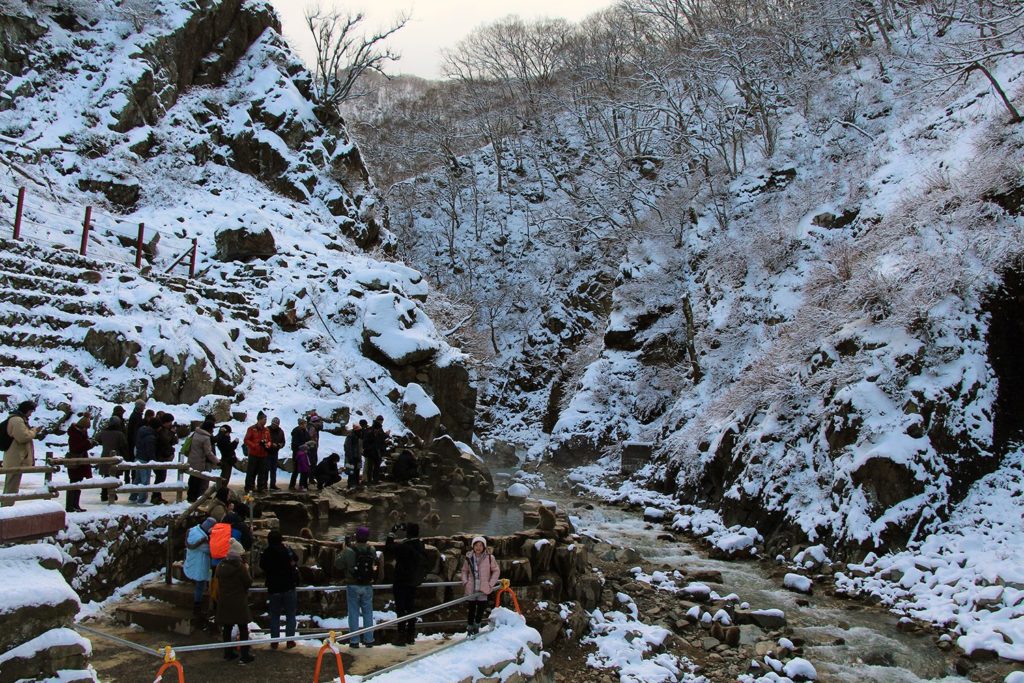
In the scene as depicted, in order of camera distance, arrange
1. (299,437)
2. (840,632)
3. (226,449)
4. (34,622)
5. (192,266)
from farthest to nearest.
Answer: (192,266), (299,437), (226,449), (840,632), (34,622)

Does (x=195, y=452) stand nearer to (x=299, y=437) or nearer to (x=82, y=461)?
(x=82, y=461)

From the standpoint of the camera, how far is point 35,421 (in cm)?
1390

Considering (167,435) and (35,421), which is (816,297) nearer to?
(167,435)

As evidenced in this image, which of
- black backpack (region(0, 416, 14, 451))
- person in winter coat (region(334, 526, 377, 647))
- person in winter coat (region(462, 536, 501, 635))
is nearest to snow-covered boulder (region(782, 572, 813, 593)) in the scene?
person in winter coat (region(462, 536, 501, 635))

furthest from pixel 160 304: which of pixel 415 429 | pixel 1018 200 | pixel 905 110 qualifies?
pixel 905 110

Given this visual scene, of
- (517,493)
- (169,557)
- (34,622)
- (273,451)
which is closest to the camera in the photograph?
(34,622)

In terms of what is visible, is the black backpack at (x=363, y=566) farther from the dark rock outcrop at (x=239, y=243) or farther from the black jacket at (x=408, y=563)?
the dark rock outcrop at (x=239, y=243)

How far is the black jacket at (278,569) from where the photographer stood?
8148 millimetres

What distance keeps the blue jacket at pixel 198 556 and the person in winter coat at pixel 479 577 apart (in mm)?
3339

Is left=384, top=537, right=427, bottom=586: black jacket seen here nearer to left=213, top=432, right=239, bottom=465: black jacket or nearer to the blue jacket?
the blue jacket

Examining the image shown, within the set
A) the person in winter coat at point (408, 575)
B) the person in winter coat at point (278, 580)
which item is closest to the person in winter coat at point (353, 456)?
the person in winter coat at point (408, 575)

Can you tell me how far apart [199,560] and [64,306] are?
34.8 feet

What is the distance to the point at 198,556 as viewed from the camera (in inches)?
353

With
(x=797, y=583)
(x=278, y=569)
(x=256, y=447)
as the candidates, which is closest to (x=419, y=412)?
(x=256, y=447)
